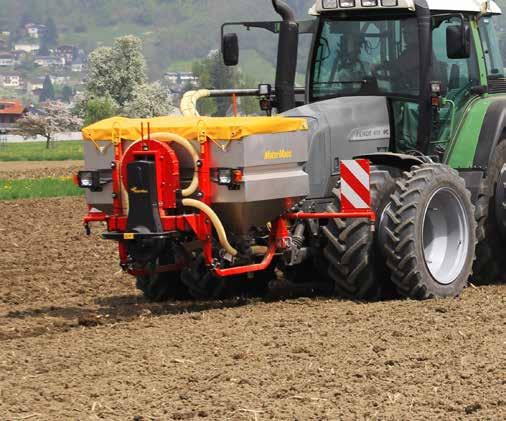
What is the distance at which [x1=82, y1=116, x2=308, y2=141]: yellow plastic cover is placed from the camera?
9164mm

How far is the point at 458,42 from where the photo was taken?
9.93 metres

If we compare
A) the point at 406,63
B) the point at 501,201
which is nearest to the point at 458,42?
the point at 406,63

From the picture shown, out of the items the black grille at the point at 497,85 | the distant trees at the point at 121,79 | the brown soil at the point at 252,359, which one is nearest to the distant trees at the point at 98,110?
the distant trees at the point at 121,79

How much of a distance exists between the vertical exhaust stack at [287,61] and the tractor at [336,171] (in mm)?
12

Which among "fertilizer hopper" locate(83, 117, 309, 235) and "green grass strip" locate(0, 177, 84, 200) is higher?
"fertilizer hopper" locate(83, 117, 309, 235)

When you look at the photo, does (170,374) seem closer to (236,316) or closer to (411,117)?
(236,316)

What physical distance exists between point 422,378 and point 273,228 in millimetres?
3107

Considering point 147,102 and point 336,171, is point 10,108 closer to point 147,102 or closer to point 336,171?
point 147,102

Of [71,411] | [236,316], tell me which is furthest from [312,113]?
[71,411]

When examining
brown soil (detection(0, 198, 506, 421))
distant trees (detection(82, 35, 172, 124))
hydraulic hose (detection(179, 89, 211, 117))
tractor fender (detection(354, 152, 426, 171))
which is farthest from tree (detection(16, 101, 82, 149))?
brown soil (detection(0, 198, 506, 421))

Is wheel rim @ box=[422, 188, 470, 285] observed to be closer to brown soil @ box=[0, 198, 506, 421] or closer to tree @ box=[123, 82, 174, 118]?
brown soil @ box=[0, 198, 506, 421]

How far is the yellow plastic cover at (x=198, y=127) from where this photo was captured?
9164mm

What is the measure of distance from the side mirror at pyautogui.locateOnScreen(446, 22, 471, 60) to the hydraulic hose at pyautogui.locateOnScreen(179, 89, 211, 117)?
86.9 inches

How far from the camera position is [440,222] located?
1041 centimetres
